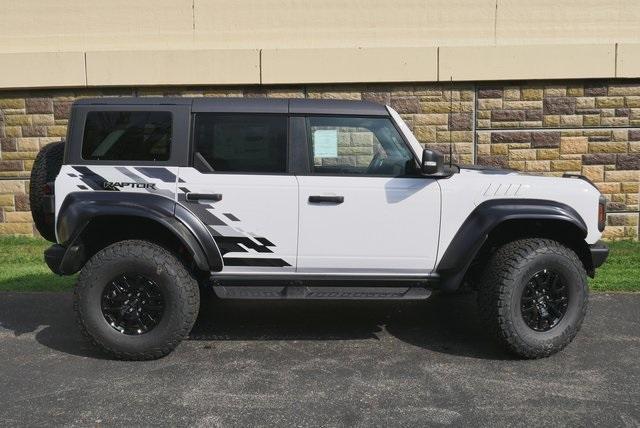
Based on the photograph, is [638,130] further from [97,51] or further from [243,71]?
[97,51]

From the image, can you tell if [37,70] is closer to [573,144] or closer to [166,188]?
[166,188]

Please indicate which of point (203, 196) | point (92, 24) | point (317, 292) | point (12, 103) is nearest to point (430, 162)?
point (317, 292)

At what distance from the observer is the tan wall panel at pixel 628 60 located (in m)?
8.00

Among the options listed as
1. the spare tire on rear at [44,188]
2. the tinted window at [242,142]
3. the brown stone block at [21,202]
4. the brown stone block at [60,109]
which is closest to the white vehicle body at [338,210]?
the tinted window at [242,142]

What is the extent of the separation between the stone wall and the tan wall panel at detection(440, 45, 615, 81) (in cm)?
16

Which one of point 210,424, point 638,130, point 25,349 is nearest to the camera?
point 210,424

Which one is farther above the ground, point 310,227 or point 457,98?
point 457,98

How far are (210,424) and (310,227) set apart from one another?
155cm

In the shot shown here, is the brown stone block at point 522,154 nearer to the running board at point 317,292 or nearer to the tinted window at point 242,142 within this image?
the running board at point 317,292

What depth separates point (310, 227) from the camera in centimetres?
428

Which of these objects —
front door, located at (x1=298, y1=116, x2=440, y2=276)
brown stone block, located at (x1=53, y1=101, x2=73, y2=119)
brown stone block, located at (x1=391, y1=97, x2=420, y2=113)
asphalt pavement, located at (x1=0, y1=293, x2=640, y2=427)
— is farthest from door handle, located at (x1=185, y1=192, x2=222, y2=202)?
brown stone block, located at (x1=53, y1=101, x2=73, y2=119)

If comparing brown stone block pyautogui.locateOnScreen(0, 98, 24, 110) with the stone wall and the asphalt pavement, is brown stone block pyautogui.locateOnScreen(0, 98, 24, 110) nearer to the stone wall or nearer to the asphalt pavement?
the stone wall

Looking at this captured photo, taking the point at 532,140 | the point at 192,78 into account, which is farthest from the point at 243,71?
the point at 532,140

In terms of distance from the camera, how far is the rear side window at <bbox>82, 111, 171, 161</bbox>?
4309 millimetres
